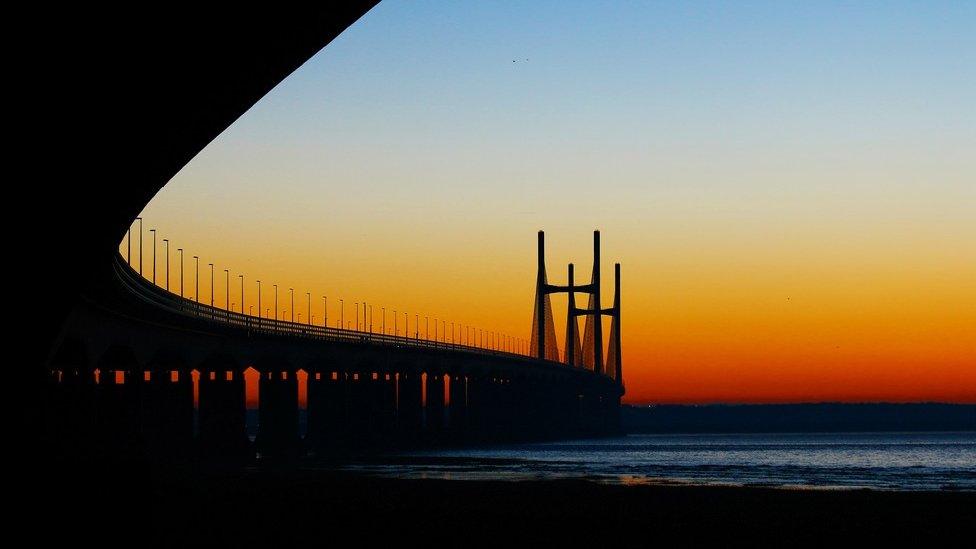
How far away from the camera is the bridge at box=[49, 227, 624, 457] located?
68.2m

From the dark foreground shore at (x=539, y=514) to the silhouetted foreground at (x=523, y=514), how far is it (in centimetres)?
4

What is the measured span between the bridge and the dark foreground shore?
34.6 ft

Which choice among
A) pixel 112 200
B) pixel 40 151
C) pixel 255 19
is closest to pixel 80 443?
pixel 112 200

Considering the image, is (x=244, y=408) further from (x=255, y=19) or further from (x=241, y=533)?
(x=255, y=19)

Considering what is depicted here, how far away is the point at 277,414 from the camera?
104m

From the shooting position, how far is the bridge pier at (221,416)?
90625 mm

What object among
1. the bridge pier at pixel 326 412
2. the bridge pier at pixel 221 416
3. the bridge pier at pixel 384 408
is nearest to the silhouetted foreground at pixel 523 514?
the bridge pier at pixel 221 416

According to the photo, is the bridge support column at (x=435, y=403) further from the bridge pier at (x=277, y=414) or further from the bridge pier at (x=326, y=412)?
the bridge pier at (x=277, y=414)

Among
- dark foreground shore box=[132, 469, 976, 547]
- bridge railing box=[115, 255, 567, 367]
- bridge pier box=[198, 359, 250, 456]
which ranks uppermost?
bridge railing box=[115, 255, 567, 367]

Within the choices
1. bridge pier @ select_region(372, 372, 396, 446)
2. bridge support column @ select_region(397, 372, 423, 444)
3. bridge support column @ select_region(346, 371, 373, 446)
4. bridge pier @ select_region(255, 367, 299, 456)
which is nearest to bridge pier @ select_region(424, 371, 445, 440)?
bridge support column @ select_region(397, 372, 423, 444)

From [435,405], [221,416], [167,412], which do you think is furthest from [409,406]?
[167,412]

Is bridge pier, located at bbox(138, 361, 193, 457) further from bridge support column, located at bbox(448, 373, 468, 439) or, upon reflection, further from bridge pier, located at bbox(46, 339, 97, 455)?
bridge support column, located at bbox(448, 373, 468, 439)

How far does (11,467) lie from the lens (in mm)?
36875

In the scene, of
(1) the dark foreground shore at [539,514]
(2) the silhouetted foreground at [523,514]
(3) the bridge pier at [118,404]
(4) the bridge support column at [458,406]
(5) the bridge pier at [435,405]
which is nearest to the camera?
(2) the silhouetted foreground at [523,514]
